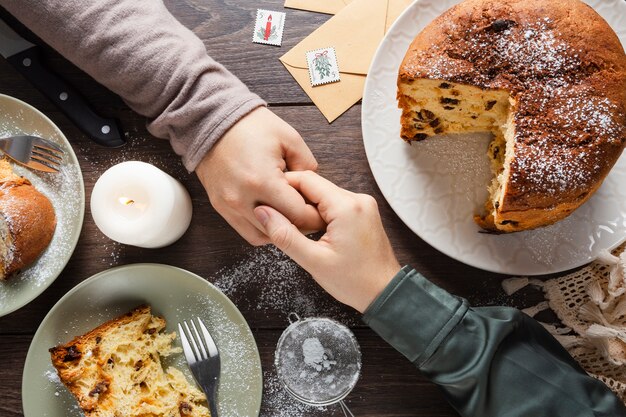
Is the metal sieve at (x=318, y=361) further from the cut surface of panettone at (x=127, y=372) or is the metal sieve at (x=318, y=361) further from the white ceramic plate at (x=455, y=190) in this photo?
the white ceramic plate at (x=455, y=190)

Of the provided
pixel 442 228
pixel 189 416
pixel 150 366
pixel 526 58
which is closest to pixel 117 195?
pixel 150 366

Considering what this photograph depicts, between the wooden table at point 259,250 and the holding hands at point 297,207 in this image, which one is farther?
the wooden table at point 259,250

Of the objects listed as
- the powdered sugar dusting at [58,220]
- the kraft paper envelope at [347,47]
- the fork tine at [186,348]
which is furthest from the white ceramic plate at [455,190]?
the powdered sugar dusting at [58,220]

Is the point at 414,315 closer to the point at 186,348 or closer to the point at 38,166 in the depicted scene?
the point at 186,348

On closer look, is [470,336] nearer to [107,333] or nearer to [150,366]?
[150,366]

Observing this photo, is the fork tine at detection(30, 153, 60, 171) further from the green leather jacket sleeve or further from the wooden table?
the green leather jacket sleeve
